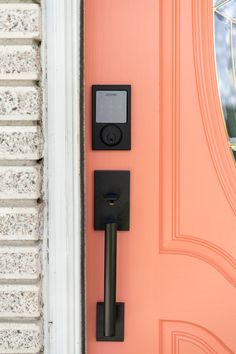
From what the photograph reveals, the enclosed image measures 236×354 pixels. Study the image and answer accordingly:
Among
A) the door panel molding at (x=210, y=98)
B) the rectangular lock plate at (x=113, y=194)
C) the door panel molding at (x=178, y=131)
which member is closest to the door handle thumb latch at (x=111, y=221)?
the rectangular lock plate at (x=113, y=194)

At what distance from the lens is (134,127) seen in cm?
142

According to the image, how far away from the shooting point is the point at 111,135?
1405 millimetres

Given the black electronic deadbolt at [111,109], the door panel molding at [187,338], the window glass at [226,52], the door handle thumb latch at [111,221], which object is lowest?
the door panel molding at [187,338]

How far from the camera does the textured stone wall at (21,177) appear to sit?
1.28 m

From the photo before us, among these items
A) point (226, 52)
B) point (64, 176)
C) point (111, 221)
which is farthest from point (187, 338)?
point (226, 52)

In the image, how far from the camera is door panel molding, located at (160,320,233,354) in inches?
57.5

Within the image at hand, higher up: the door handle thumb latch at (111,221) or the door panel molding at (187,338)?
the door handle thumb latch at (111,221)

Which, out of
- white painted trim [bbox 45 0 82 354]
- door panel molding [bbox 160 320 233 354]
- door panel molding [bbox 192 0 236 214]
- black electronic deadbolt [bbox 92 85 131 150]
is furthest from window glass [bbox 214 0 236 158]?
door panel molding [bbox 160 320 233 354]

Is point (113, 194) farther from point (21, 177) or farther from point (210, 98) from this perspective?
point (210, 98)

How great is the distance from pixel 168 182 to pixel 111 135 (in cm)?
21

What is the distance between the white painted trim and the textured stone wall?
0.03 m

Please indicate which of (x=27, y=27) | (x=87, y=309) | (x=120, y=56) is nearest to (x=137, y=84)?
(x=120, y=56)

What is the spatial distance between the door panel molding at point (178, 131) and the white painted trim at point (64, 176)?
0.24 meters

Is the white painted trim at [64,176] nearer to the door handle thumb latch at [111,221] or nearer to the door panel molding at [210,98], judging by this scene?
the door handle thumb latch at [111,221]
